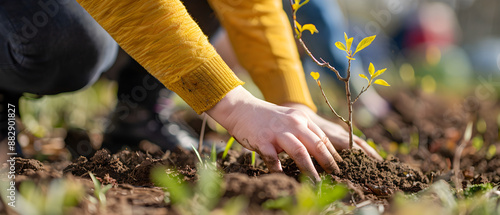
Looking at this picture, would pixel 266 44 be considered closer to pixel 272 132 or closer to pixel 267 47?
pixel 267 47

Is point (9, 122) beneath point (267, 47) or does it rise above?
above

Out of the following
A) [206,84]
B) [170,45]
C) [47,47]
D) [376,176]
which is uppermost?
[47,47]

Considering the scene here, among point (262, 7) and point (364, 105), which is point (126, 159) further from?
point (364, 105)

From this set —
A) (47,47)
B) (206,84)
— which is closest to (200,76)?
(206,84)

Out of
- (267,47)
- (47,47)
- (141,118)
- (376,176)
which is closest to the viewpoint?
(376,176)

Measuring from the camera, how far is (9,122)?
1.63 meters

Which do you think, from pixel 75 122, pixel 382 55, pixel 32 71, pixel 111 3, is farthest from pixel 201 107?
pixel 382 55

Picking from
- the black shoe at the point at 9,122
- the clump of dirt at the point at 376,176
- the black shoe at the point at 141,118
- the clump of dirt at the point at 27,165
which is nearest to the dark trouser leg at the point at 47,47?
the black shoe at the point at 9,122

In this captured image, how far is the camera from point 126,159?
132cm

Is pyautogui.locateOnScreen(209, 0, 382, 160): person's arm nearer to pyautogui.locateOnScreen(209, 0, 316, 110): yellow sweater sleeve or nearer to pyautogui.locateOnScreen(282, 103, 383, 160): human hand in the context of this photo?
pyautogui.locateOnScreen(209, 0, 316, 110): yellow sweater sleeve

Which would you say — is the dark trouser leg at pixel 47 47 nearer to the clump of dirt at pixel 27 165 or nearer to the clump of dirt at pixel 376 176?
the clump of dirt at pixel 27 165

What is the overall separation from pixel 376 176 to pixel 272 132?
32cm

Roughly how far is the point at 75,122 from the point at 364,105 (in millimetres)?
1587

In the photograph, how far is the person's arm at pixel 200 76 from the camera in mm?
1055
